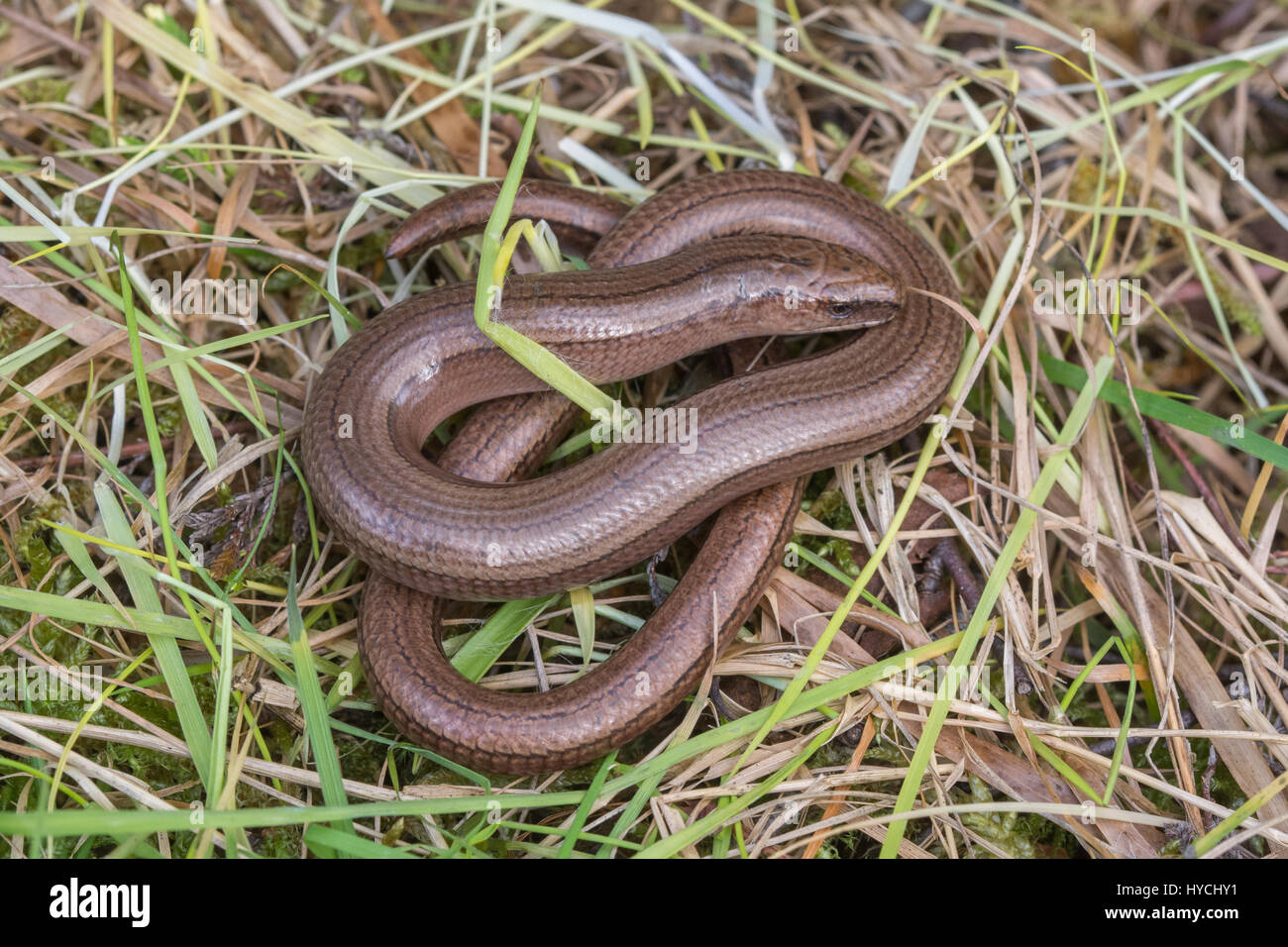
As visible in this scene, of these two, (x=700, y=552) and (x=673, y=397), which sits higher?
(x=673, y=397)

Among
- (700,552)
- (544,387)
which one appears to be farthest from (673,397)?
(700,552)

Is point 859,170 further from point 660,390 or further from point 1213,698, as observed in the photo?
point 1213,698

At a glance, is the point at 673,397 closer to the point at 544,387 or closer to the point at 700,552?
the point at 544,387
